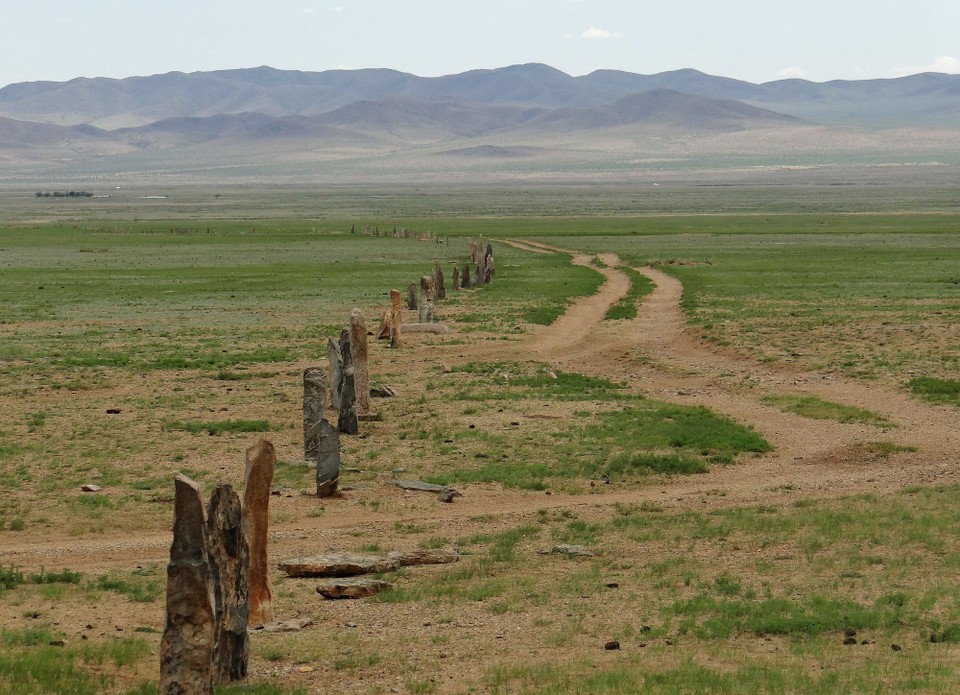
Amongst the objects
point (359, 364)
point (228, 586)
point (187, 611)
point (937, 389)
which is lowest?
point (937, 389)

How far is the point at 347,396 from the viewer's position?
2291 centimetres

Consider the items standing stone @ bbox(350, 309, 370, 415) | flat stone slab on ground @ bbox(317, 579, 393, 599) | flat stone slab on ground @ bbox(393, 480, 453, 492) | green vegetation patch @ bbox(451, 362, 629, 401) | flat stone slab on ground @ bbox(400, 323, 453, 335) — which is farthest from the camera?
flat stone slab on ground @ bbox(400, 323, 453, 335)

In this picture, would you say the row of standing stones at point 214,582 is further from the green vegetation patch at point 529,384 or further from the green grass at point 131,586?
the green vegetation patch at point 529,384

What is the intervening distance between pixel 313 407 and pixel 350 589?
23.1 ft

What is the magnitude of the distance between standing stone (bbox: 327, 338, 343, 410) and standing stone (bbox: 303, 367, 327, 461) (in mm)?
2071

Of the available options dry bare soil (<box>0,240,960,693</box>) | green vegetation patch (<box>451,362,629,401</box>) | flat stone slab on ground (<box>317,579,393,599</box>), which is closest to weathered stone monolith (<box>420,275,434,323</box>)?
dry bare soil (<box>0,240,960,693</box>)

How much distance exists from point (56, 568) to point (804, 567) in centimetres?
797

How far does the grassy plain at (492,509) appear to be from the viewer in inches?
465

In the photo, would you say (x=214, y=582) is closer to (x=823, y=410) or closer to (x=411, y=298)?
(x=823, y=410)

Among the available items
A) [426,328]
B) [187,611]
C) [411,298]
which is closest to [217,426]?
[187,611]

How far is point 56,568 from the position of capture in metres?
15.2

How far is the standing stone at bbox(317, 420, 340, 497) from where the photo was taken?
1875cm

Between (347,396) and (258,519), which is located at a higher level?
(258,519)

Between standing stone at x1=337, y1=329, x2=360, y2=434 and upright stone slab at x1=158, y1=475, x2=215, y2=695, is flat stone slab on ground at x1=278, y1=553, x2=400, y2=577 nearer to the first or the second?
upright stone slab at x1=158, y1=475, x2=215, y2=695
